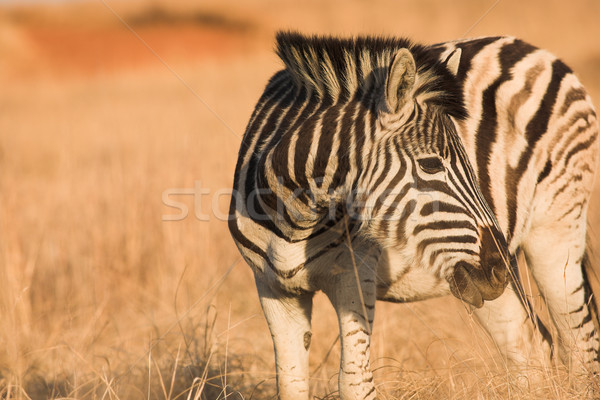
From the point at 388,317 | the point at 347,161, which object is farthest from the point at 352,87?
the point at 388,317

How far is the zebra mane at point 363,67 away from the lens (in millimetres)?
2623

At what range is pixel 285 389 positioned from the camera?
3.17 m

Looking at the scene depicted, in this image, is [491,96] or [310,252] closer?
[310,252]

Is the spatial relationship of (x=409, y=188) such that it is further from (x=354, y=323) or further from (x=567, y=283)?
(x=567, y=283)

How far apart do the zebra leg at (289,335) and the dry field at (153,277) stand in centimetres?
34

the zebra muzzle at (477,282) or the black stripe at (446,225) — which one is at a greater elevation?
the black stripe at (446,225)

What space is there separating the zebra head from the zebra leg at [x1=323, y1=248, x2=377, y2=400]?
423 mm

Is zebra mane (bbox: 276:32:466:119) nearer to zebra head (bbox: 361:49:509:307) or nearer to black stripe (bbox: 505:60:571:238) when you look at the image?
zebra head (bbox: 361:49:509:307)

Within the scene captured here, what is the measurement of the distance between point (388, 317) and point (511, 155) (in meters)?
2.24

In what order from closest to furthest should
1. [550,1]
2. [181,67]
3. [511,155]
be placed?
1. [511,155]
2. [181,67]
3. [550,1]

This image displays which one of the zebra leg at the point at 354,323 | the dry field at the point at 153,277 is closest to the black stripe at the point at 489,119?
the dry field at the point at 153,277

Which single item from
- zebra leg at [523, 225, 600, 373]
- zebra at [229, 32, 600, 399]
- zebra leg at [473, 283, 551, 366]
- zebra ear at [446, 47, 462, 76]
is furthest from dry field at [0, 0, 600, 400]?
zebra ear at [446, 47, 462, 76]

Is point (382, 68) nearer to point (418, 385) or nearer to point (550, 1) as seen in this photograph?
point (418, 385)

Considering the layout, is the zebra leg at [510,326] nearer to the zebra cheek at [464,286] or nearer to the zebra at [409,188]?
the zebra at [409,188]
